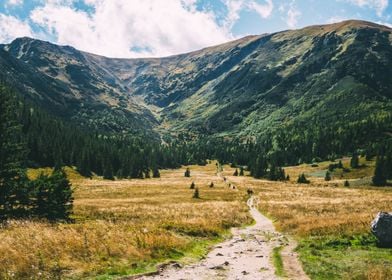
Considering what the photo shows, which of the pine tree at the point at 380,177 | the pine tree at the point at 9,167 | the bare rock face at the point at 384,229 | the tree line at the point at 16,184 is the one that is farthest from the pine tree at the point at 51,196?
the pine tree at the point at 380,177

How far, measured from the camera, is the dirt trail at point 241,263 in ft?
56.1

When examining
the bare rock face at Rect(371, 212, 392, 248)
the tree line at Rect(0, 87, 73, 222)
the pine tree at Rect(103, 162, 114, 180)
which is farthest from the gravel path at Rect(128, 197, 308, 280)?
the pine tree at Rect(103, 162, 114, 180)

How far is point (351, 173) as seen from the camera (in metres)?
137

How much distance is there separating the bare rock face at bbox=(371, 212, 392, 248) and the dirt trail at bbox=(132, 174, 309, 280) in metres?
4.95

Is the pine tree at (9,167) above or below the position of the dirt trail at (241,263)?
above

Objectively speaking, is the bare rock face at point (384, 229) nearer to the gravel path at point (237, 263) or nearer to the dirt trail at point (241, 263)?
the dirt trail at point (241, 263)

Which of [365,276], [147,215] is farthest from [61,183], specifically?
[365,276]

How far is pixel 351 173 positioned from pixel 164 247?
127 m

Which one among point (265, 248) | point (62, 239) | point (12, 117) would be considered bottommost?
point (265, 248)

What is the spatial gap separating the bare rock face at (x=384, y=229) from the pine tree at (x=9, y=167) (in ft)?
82.4

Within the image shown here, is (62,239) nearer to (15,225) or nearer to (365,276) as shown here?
(15,225)

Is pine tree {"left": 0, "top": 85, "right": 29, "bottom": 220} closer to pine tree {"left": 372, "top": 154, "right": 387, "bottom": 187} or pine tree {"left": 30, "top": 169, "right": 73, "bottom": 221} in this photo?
pine tree {"left": 30, "top": 169, "right": 73, "bottom": 221}

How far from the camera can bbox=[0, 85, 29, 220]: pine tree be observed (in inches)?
1211

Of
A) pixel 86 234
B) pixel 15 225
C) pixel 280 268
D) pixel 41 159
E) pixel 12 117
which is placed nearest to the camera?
pixel 280 268
